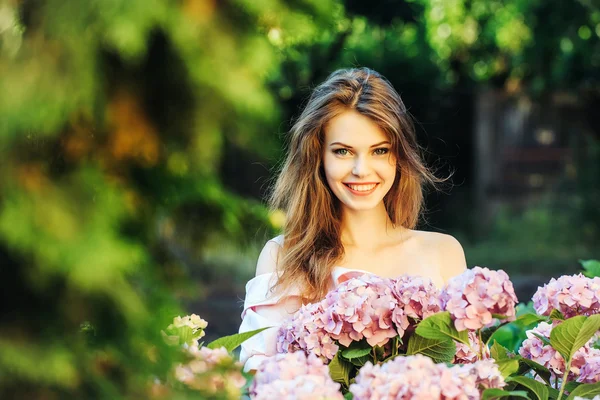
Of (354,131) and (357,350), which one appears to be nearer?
(357,350)

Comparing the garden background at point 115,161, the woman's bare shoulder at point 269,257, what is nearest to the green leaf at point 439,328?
the garden background at point 115,161

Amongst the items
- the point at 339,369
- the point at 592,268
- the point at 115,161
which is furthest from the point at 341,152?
the point at 115,161

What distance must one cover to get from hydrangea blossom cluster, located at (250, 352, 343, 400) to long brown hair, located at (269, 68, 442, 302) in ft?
3.65

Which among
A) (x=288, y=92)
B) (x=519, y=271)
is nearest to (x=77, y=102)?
(x=288, y=92)

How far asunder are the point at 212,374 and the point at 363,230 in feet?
6.01

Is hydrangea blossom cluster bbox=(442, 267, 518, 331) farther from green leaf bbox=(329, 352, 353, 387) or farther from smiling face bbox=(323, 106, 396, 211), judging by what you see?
smiling face bbox=(323, 106, 396, 211)

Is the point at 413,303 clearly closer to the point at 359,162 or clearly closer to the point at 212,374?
the point at 212,374

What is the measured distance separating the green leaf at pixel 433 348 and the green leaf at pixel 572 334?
0.71ft

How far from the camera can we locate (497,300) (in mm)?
1499

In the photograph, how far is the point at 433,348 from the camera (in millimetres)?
1730

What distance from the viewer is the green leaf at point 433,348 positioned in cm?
172

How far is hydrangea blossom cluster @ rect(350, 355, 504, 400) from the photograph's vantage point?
1365 mm

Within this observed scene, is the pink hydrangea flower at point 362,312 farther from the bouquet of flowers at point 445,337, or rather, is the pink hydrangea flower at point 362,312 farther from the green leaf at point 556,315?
the green leaf at point 556,315

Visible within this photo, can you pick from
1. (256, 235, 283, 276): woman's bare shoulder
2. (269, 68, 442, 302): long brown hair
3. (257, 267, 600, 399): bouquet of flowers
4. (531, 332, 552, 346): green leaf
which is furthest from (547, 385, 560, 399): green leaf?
(256, 235, 283, 276): woman's bare shoulder
